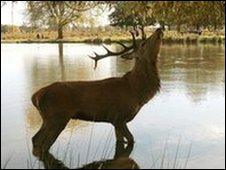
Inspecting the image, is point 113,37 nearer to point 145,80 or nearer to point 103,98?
point 145,80

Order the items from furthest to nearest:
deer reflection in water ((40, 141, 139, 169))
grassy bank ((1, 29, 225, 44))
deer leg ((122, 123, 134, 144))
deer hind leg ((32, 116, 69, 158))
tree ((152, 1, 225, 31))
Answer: grassy bank ((1, 29, 225, 44)) → deer leg ((122, 123, 134, 144)) → deer hind leg ((32, 116, 69, 158)) → deer reflection in water ((40, 141, 139, 169)) → tree ((152, 1, 225, 31))

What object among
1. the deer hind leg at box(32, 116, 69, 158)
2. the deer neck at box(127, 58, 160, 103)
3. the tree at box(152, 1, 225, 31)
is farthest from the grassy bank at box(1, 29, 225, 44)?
the tree at box(152, 1, 225, 31)

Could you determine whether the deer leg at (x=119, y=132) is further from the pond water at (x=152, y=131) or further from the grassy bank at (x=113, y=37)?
the grassy bank at (x=113, y=37)

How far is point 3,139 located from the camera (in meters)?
7.50

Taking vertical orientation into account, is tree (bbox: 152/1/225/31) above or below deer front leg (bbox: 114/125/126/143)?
above

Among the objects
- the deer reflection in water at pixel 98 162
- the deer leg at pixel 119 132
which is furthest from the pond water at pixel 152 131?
the deer leg at pixel 119 132

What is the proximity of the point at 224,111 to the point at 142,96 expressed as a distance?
2.92 metres

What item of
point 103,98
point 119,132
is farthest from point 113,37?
point 103,98

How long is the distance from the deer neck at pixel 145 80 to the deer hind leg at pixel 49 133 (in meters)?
1.04

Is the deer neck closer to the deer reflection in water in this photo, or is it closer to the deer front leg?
the deer front leg

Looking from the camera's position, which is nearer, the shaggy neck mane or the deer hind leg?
the deer hind leg

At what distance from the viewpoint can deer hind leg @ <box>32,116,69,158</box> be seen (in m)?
6.45

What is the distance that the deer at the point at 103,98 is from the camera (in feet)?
21.4

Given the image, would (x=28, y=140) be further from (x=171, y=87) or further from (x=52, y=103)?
(x=171, y=87)
